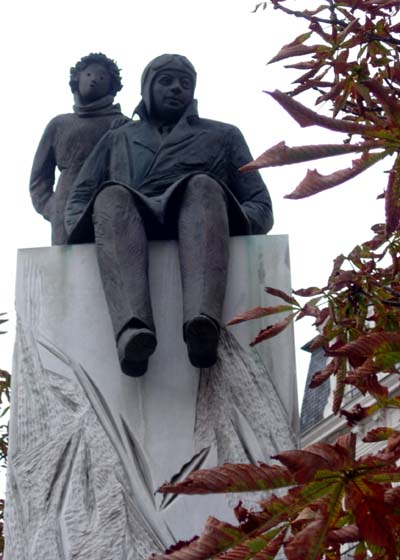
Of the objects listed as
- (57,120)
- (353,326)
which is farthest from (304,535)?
(57,120)

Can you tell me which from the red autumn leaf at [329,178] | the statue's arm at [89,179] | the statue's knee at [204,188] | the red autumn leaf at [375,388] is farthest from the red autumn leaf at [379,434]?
the statue's arm at [89,179]

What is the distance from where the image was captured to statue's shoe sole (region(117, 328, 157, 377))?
4.50 meters

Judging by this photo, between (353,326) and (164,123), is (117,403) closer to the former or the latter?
(353,326)

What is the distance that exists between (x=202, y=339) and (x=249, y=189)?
1050mm

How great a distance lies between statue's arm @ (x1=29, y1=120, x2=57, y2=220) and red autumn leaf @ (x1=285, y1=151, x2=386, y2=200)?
3.28 meters

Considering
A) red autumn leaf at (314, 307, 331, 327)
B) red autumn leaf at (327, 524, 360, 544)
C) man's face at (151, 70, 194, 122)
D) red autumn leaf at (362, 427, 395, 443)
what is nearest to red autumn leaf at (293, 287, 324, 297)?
red autumn leaf at (314, 307, 331, 327)

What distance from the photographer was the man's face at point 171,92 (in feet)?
17.8

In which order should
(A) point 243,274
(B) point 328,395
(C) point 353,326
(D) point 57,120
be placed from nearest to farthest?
1. (C) point 353,326
2. (A) point 243,274
3. (D) point 57,120
4. (B) point 328,395

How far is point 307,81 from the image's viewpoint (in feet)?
15.7

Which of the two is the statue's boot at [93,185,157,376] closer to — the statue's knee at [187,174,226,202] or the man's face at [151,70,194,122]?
the statue's knee at [187,174,226,202]

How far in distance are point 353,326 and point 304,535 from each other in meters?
2.23

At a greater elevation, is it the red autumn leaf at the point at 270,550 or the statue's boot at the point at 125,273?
the statue's boot at the point at 125,273

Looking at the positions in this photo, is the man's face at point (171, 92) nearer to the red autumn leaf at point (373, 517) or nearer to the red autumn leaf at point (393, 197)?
the red autumn leaf at point (393, 197)

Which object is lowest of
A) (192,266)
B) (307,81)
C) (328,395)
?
(328,395)
